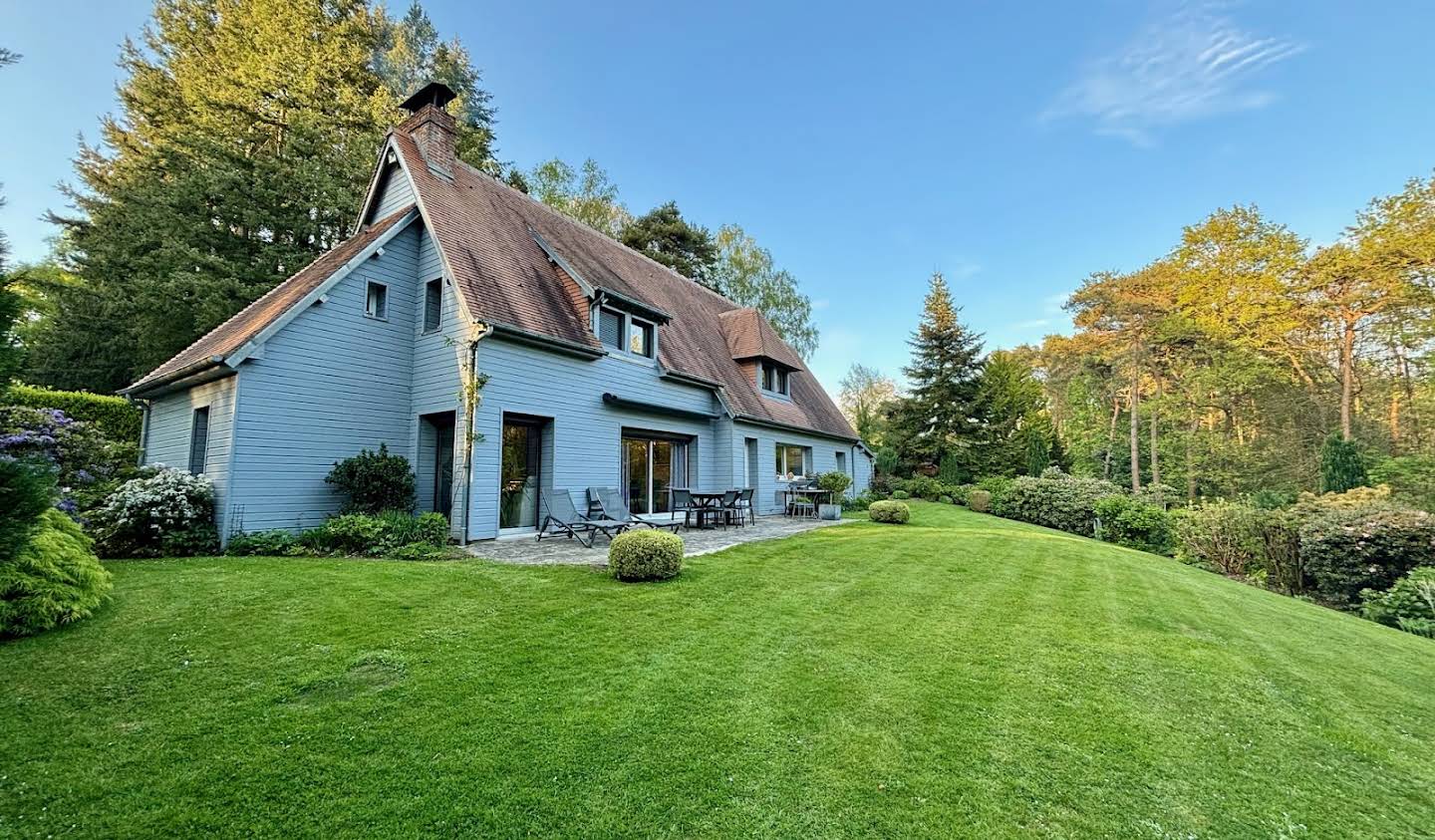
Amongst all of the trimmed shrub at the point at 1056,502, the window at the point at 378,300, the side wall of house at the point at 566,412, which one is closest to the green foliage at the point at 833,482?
the side wall of house at the point at 566,412

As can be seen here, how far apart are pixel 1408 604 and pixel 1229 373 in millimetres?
18990

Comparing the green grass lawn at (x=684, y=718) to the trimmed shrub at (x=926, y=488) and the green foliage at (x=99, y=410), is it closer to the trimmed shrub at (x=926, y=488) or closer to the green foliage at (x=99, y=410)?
the green foliage at (x=99, y=410)

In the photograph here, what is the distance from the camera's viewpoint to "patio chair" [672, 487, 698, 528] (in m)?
12.1

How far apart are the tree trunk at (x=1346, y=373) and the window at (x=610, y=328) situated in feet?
85.5

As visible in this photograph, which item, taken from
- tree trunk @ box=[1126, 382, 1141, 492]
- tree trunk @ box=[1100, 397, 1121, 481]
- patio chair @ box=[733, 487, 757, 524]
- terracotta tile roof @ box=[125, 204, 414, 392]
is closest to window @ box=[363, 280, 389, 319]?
terracotta tile roof @ box=[125, 204, 414, 392]

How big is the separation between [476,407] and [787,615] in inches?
→ 257

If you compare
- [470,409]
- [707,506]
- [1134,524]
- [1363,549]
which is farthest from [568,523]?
[1134,524]

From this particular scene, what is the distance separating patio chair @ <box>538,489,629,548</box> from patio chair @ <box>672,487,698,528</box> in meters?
2.13

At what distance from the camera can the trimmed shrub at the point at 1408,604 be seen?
8.11 meters

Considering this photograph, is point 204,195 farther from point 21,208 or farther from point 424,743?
point 424,743

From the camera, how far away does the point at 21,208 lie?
2.65 meters

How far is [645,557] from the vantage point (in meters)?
6.48

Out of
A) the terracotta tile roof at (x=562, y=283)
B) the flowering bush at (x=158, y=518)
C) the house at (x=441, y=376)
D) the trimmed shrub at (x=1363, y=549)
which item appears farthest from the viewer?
the terracotta tile roof at (x=562, y=283)

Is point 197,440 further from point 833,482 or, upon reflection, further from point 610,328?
point 833,482
